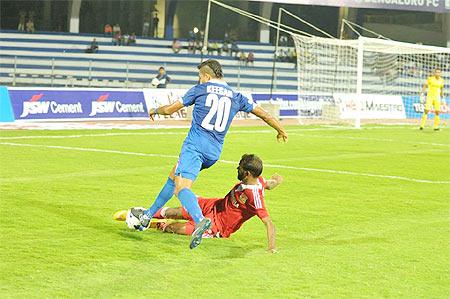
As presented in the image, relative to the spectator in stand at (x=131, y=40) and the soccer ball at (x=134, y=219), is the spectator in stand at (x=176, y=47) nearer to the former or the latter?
the spectator in stand at (x=131, y=40)

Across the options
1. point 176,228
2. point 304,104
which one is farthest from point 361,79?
point 176,228

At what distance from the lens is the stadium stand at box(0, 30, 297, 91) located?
155 ft

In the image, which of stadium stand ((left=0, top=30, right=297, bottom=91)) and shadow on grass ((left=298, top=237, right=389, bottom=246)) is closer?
shadow on grass ((left=298, top=237, right=389, bottom=246))

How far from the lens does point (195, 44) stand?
52.3 metres

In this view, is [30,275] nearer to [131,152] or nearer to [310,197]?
[310,197]

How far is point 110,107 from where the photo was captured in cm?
3350

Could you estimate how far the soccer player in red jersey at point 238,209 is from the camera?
1041 cm

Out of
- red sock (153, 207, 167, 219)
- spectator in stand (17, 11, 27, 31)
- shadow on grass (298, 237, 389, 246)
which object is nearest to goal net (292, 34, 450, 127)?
spectator in stand (17, 11, 27, 31)

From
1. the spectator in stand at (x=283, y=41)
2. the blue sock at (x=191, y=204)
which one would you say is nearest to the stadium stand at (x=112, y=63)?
the spectator in stand at (x=283, y=41)

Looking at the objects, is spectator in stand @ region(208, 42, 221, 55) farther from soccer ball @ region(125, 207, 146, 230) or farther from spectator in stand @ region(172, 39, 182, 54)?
soccer ball @ region(125, 207, 146, 230)

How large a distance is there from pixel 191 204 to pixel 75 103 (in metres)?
22.7

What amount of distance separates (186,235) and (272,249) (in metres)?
1.28

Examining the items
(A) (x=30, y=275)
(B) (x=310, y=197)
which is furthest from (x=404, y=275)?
(B) (x=310, y=197)

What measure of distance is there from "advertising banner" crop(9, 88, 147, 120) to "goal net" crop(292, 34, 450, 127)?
719 cm
